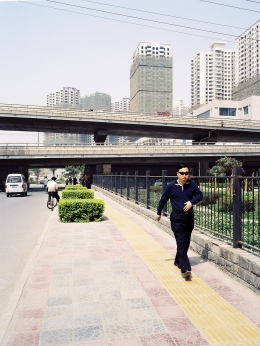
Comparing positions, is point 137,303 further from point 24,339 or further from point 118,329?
point 24,339

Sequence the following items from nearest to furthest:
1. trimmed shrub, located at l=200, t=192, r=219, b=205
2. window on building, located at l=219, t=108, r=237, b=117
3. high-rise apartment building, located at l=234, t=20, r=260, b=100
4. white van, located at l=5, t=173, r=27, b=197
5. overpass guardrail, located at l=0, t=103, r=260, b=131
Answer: trimmed shrub, located at l=200, t=192, r=219, b=205 < white van, located at l=5, t=173, r=27, b=197 < overpass guardrail, located at l=0, t=103, r=260, b=131 < window on building, located at l=219, t=108, r=237, b=117 < high-rise apartment building, located at l=234, t=20, r=260, b=100

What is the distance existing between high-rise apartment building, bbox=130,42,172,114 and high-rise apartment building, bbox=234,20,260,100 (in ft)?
117

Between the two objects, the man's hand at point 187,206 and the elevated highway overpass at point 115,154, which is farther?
the elevated highway overpass at point 115,154

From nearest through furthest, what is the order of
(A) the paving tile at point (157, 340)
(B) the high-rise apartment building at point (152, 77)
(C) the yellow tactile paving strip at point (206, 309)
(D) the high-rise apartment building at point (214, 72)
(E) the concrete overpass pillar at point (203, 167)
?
(A) the paving tile at point (157, 340)
(C) the yellow tactile paving strip at point (206, 309)
(E) the concrete overpass pillar at point (203, 167)
(B) the high-rise apartment building at point (152, 77)
(D) the high-rise apartment building at point (214, 72)

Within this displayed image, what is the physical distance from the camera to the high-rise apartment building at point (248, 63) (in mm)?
99062

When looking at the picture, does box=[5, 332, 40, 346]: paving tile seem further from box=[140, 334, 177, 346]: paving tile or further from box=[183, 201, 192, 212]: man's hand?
box=[183, 201, 192, 212]: man's hand

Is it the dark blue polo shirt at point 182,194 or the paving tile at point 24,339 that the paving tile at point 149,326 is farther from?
the dark blue polo shirt at point 182,194

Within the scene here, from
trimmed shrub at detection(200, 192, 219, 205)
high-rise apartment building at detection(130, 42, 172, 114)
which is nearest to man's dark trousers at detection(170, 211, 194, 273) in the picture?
trimmed shrub at detection(200, 192, 219, 205)

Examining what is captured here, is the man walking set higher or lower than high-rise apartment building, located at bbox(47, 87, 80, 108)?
lower

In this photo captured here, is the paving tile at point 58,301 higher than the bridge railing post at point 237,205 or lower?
lower

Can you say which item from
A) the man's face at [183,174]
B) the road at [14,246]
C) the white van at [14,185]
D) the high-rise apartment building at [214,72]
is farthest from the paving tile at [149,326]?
the high-rise apartment building at [214,72]

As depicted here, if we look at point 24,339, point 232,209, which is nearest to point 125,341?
point 24,339

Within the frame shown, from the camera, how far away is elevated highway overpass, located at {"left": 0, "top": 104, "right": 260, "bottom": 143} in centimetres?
5119

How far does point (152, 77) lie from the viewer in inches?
6403
